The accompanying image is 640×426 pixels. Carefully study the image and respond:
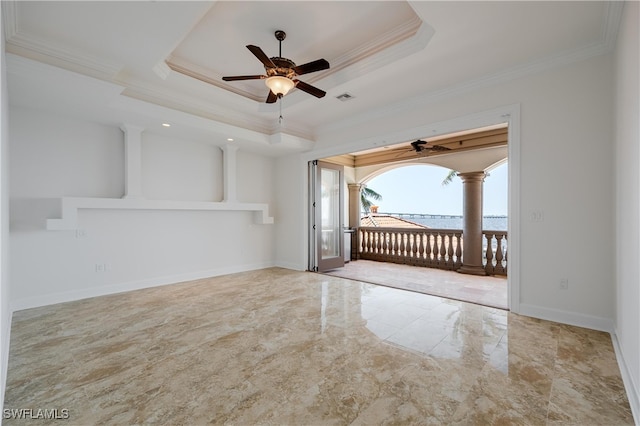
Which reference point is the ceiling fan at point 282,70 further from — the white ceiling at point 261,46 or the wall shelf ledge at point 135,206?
the wall shelf ledge at point 135,206

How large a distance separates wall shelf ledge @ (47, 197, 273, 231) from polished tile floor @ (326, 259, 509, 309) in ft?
6.57

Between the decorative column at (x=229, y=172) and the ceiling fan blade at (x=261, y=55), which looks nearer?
the ceiling fan blade at (x=261, y=55)

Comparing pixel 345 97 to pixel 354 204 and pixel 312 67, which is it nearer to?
pixel 312 67

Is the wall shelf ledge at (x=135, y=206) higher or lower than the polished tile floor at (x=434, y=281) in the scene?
higher

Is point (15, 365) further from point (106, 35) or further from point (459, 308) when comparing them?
point (459, 308)

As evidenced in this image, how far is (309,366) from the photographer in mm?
2281

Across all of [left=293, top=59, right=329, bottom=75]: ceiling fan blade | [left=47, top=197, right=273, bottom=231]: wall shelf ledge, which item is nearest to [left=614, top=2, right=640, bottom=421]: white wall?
[left=293, top=59, right=329, bottom=75]: ceiling fan blade

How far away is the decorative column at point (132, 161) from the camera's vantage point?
4.53 metres

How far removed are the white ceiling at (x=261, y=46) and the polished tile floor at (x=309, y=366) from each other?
8.87ft

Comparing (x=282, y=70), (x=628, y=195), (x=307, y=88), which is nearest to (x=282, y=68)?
(x=282, y=70)

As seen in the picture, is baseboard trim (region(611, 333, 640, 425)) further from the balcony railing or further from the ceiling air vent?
the ceiling air vent

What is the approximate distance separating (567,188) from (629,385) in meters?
1.96

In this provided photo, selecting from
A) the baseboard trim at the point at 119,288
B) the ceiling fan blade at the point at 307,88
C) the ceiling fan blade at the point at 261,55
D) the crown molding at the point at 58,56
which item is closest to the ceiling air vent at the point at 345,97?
the ceiling fan blade at the point at 307,88

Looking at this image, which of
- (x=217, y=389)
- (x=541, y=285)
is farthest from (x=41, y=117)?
(x=541, y=285)
